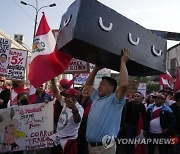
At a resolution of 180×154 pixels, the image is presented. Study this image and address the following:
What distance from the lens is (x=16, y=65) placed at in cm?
961

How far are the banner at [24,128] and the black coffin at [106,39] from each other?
272 centimetres

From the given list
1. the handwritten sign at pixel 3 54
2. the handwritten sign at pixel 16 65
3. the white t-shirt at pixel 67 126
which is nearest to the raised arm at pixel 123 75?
the white t-shirt at pixel 67 126

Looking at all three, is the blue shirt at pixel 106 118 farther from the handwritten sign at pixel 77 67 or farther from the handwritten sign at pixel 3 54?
the handwritten sign at pixel 3 54

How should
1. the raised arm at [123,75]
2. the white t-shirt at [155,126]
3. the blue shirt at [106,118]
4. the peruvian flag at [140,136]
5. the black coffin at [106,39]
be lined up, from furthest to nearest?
the peruvian flag at [140,136], the white t-shirt at [155,126], the blue shirt at [106,118], the raised arm at [123,75], the black coffin at [106,39]

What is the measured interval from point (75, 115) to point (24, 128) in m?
2.05

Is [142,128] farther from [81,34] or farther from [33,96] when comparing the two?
[81,34]

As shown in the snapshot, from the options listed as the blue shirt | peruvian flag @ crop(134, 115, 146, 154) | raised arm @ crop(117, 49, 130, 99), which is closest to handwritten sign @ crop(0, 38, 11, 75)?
peruvian flag @ crop(134, 115, 146, 154)

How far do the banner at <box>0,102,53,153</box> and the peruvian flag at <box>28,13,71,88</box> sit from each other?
1161 mm

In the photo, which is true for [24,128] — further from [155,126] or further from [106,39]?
[106,39]

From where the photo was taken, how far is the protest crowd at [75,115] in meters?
3.88

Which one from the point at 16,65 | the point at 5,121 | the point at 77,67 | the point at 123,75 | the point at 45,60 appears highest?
the point at 16,65

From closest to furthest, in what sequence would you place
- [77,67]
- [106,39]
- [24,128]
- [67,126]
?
[106,39], [67,126], [24,128], [77,67]

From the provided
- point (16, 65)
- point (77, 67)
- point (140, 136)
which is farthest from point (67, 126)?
point (16, 65)

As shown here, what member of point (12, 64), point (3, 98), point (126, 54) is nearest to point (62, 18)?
point (126, 54)
